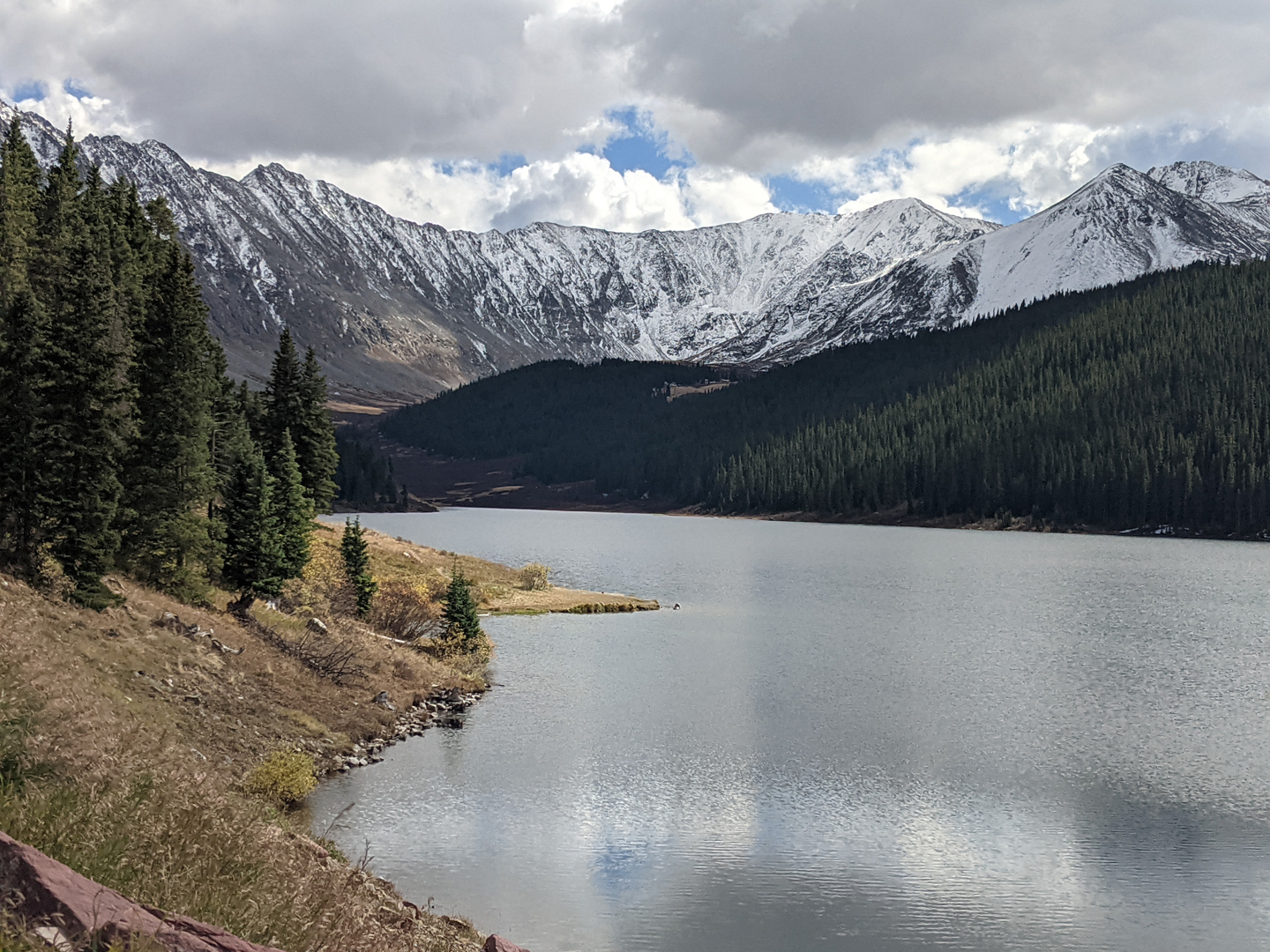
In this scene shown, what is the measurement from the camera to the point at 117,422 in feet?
109

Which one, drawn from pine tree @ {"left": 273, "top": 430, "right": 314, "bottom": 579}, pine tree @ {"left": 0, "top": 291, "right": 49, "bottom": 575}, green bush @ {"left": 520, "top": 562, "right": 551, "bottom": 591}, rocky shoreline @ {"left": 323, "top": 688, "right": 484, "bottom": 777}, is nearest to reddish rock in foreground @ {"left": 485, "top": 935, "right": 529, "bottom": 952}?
rocky shoreline @ {"left": 323, "top": 688, "right": 484, "bottom": 777}

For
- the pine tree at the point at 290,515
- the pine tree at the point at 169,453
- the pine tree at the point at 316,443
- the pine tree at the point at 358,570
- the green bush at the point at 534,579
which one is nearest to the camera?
the pine tree at the point at 169,453

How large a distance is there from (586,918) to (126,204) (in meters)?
51.4

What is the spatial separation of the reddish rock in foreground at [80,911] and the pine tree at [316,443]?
184 ft

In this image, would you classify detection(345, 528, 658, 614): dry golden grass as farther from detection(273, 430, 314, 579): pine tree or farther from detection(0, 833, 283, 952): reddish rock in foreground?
detection(0, 833, 283, 952): reddish rock in foreground

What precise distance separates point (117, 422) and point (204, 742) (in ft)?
37.7

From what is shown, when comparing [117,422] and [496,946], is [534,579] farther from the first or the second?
[496,946]

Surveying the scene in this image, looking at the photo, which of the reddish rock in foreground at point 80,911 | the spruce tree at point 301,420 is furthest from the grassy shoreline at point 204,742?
the spruce tree at point 301,420

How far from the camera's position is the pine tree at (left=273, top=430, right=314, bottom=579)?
46.5 metres

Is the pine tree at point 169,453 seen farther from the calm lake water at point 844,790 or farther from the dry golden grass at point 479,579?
the dry golden grass at point 479,579

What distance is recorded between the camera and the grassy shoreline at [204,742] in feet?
35.4

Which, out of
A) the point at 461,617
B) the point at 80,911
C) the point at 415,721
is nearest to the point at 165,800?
the point at 80,911

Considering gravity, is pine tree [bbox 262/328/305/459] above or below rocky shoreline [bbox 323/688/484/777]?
above

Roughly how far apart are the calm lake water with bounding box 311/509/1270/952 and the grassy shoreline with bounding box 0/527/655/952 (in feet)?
10.4
